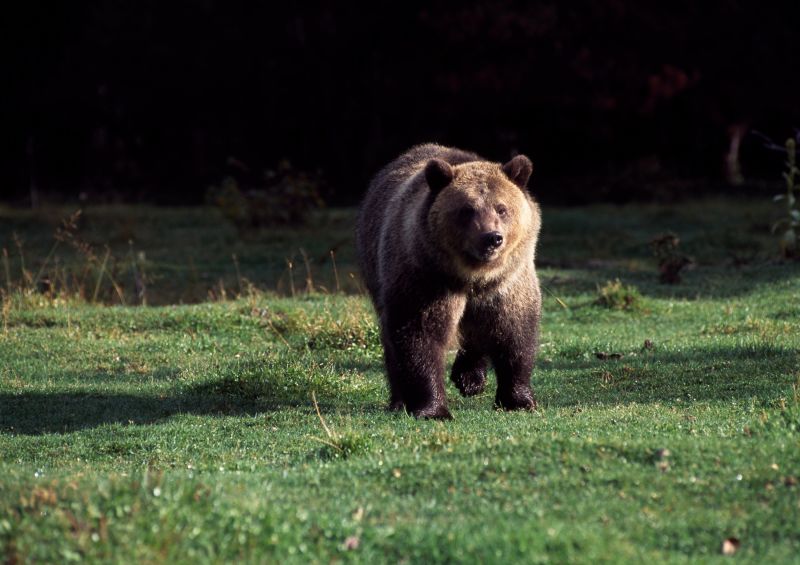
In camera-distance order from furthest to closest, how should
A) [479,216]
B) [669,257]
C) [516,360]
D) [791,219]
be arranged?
[791,219] < [669,257] < [516,360] < [479,216]

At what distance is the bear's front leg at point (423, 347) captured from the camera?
869 cm

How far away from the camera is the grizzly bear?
336 inches

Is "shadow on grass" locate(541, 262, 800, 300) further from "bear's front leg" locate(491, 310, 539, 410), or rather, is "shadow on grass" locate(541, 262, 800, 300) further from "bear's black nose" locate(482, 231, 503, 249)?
"bear's black nose" locate(482, 231, 503, 249)

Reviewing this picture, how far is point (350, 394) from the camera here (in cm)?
1002

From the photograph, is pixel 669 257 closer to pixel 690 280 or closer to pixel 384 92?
pixel 690 280

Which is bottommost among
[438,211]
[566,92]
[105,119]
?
[105,119]

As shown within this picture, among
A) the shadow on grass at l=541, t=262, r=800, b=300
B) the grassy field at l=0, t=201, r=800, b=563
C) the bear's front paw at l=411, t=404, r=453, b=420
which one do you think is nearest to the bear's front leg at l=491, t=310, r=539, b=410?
the grassy field at l=0, t=201, r=800, b=563

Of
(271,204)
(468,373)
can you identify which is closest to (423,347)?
(468,373)

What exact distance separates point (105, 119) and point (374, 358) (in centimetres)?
2212

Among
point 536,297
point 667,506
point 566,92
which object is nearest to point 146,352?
point 536,297

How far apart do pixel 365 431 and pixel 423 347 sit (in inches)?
37.9

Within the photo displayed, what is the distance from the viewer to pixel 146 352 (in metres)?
11.9

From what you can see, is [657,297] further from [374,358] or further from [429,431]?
[429,431]

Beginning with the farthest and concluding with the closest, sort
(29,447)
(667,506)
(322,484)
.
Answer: (29,447) < (322,484) < (667,506)
